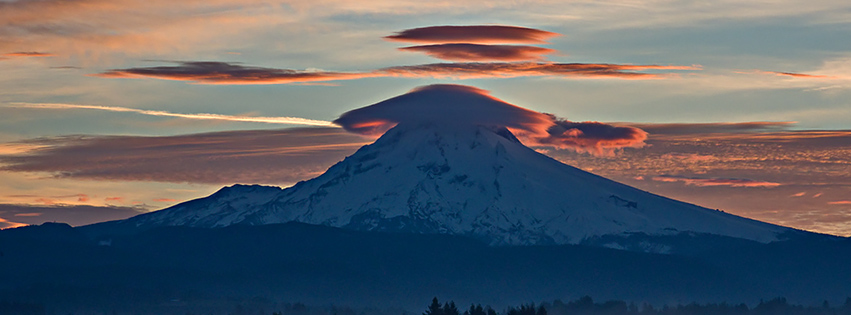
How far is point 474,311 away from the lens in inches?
6663

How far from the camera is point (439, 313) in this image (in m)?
166

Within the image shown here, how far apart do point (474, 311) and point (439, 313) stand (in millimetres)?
4778

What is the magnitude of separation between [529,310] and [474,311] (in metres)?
11.8

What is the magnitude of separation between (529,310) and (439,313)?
1636 centimetres

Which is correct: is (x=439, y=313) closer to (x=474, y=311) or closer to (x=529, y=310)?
(x=474, y=311)

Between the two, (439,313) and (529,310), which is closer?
(439,313)

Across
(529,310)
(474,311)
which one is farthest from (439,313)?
(529,310)

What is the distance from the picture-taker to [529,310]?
179 meters
